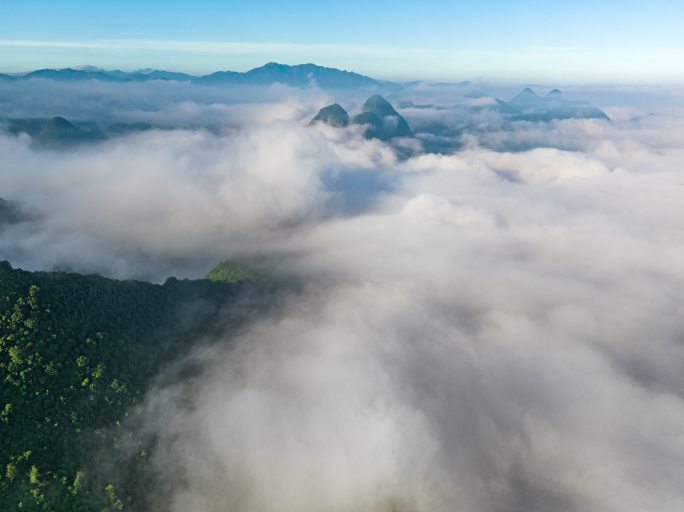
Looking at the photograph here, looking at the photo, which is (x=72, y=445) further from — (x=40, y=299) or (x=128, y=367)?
(x=40, y=299)

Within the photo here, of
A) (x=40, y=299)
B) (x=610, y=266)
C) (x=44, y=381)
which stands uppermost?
(x=40, y=299)

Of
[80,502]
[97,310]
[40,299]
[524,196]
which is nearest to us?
[80,502]

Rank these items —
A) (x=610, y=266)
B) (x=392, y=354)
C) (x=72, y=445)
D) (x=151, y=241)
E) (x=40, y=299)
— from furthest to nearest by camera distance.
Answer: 1. (x=151, y=241)
2. (x=610, y=266)
3. (x=392, y=354)
4. (x=40, y=299)
5. (x=72, y=445)

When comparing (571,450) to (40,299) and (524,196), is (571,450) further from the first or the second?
(524,196)

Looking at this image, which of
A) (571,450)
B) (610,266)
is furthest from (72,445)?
(610,266)

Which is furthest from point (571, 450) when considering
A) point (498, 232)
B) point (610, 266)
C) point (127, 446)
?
point (498, 232)

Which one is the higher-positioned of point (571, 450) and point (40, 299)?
point (40, 299)

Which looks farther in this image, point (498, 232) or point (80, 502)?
point (498, 232)
